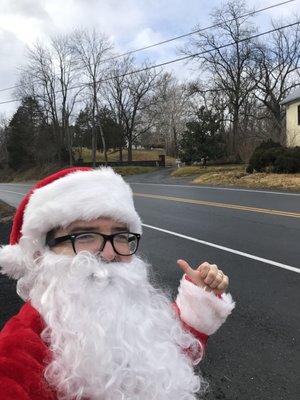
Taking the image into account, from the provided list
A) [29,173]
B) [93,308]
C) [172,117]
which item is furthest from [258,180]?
[172,117]

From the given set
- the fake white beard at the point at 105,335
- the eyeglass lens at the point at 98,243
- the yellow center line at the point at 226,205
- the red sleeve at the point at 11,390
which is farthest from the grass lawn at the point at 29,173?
the red sleeve at the point at 11,390

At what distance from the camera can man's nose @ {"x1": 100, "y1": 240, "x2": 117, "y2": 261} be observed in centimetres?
183

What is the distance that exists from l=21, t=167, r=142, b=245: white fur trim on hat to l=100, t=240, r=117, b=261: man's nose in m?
0.15

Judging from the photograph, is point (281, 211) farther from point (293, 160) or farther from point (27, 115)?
point (27, 115)

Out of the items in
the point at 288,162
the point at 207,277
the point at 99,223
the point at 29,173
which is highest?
the point at 99,223

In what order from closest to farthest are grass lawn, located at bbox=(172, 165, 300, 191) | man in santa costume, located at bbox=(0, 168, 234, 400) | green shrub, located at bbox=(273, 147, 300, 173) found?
man in santa costume, located at bbox=(0, 168, 234, 400), grass lawn, located at bbox=(172, 165, 300, 191), green shrub, located at bbox=(273, 147, 300, 173)

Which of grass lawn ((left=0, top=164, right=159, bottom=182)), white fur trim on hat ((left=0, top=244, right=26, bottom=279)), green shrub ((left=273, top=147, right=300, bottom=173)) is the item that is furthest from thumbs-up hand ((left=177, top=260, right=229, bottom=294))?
grass lawn ((left=0, top=164, right=159, bottom=182))

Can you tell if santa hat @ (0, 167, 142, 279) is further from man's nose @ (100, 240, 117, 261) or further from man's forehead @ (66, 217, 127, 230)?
man's nose @ (100, 240, 117, 261)

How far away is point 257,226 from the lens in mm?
10977

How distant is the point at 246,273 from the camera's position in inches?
274

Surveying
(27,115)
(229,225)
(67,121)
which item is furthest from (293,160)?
(27,115)

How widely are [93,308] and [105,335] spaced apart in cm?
11

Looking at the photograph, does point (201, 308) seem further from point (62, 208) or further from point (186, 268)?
point (62, 208)

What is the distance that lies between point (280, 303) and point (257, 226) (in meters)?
5.48
